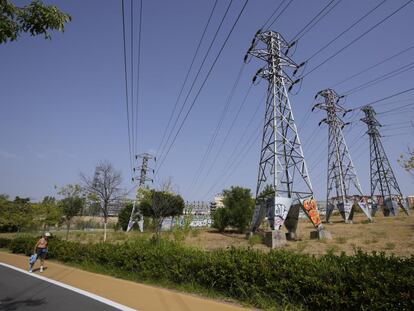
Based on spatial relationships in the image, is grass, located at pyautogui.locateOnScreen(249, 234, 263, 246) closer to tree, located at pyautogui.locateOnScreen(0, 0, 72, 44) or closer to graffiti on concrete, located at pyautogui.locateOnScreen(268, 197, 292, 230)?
graffiti on concrete, located at pyautogui.locateOnScreen(268, 197, 292, 230)

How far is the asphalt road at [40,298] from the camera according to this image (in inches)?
269

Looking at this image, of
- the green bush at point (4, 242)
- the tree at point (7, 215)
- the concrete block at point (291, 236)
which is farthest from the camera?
the tree at point (7, 215)

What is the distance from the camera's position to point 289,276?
21.3ft

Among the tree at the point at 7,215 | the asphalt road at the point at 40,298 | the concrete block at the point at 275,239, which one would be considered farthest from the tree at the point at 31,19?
the tree at the point at 7,215

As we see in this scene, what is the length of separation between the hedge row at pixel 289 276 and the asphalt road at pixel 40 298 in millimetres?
2509

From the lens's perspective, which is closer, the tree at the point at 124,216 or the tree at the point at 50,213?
the tree at the point at 50,213

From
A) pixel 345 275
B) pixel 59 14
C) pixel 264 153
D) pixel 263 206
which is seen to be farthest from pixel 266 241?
pixel 59 14

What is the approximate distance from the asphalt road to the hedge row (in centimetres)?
251

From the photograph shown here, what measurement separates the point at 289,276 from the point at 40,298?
603 centimetres

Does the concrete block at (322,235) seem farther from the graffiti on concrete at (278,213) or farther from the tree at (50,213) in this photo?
the tree at (50,213)

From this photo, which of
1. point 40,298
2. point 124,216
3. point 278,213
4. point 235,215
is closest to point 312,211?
point 278,213

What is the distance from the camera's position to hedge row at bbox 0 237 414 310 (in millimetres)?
5020

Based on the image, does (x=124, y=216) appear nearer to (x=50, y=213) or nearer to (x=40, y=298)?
(x=50, y=213)

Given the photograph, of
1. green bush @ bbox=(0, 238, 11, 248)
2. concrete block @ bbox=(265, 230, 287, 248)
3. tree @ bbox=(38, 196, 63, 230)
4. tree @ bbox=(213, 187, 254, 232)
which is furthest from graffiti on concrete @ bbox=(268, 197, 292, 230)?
tree @ bbox=(38, 196, 63, 230)
